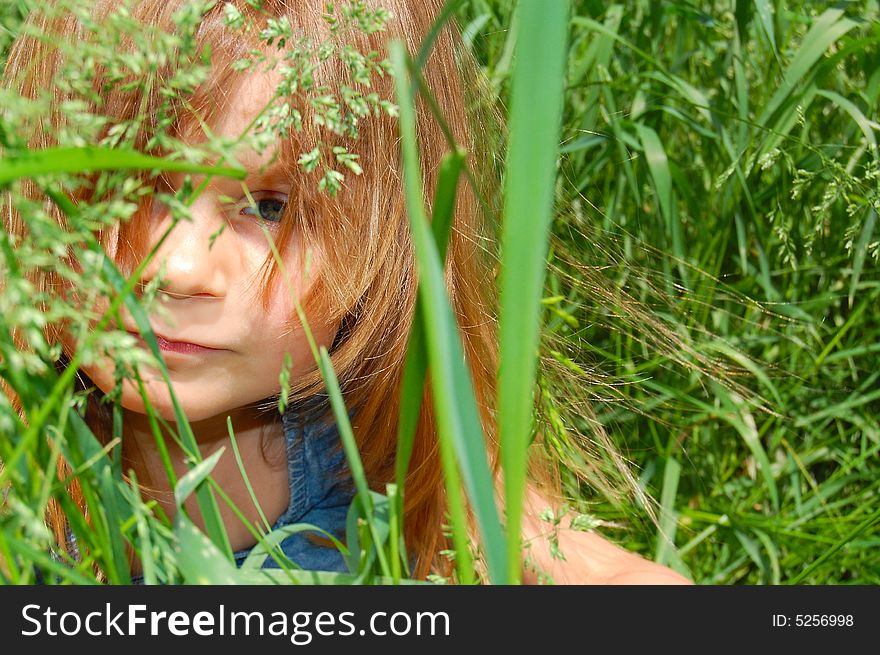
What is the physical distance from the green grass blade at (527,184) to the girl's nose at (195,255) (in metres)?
0.41

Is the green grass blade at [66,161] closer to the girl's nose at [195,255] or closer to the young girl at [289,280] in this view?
the young girl at [289,280]

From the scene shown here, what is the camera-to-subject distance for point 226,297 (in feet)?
2.69

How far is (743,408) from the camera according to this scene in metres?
1.35

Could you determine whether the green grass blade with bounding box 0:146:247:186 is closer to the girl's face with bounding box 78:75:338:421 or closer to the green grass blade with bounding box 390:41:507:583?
the green grass blade with bounding box 390:41:507:583

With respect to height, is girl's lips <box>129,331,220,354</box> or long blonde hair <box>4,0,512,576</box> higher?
long blonde hair <box>4,0,512,576</box>

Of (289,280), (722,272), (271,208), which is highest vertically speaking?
(722,272)

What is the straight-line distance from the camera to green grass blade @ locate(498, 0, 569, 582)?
39cm

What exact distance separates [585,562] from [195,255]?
24.6 inches

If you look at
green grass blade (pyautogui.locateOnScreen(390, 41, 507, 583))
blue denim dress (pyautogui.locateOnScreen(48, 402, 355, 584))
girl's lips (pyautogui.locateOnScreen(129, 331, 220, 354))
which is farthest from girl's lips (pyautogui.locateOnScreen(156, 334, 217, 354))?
green grass blade (pyautogui.locateOnScreen(390, 41, 507, 583))

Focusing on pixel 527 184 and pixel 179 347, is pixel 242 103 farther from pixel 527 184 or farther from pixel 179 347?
pixel 527 184

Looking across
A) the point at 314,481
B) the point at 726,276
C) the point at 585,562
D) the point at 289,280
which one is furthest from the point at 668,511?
the point at 289,280

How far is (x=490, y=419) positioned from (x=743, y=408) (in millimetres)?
474

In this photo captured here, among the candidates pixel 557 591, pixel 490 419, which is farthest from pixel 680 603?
pixel 490 419

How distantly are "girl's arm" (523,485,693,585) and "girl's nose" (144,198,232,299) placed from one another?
46cm
